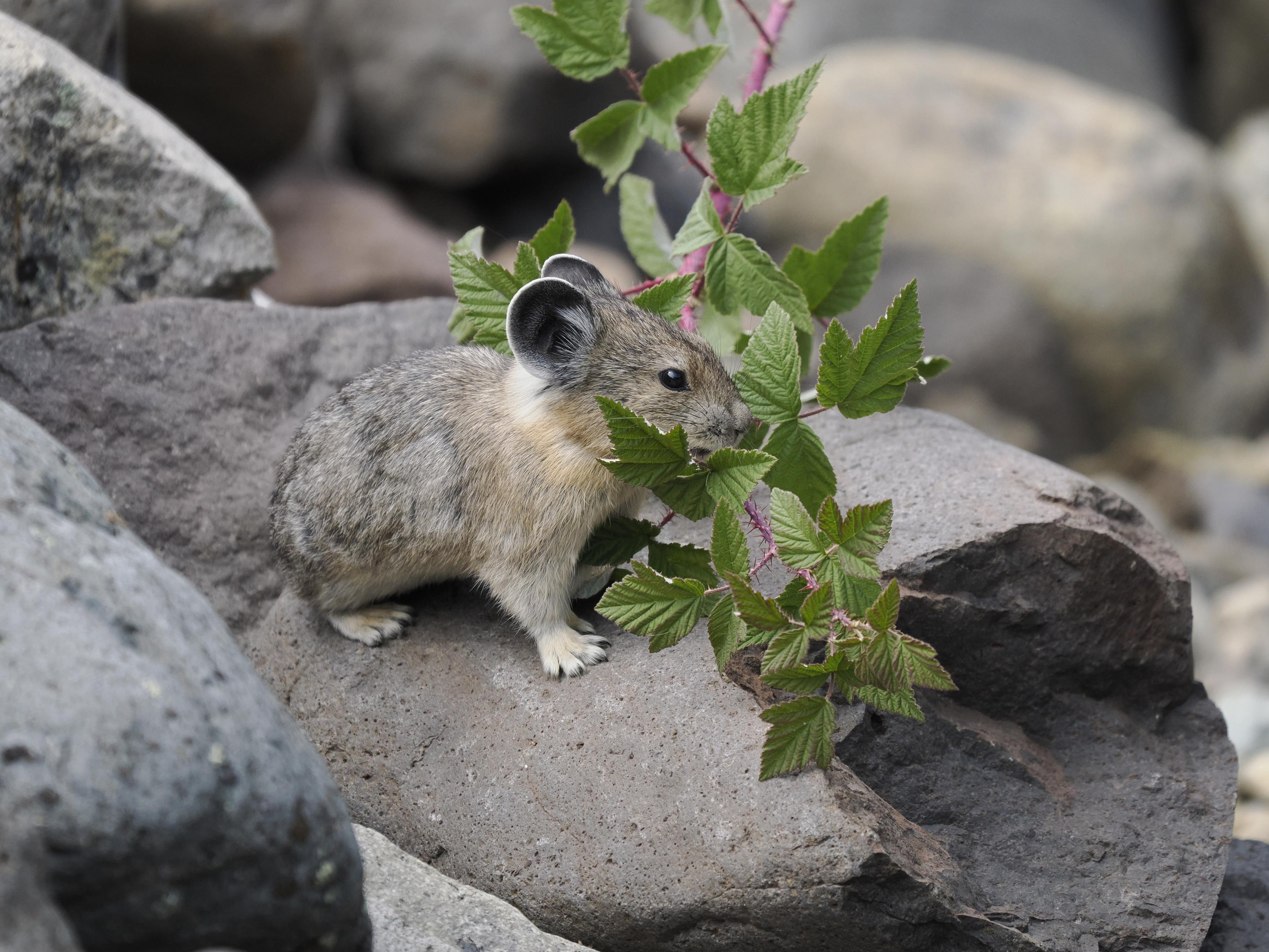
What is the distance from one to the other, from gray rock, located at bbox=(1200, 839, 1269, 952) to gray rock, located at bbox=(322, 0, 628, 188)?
12901mm

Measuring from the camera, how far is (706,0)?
705 centimetres

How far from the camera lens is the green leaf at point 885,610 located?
4.23 metres

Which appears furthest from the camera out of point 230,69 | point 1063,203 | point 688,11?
point 1063,203

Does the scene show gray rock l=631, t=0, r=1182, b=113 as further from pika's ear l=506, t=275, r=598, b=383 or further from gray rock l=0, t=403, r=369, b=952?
gray rock l=0, t=403, r=369, b=952

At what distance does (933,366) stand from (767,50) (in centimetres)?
215

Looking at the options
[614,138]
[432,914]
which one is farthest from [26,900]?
[614,138]

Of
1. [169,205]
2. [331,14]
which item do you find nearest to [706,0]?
[169,205]

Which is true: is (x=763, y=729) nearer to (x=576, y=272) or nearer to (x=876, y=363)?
(x=876, y=363)

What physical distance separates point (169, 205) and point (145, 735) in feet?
16.7

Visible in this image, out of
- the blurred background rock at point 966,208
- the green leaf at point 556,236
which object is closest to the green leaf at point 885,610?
the green leaf at point 556,236

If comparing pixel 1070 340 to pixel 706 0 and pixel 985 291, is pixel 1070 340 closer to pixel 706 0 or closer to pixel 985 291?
pixel 985 291

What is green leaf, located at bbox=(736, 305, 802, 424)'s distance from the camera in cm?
502

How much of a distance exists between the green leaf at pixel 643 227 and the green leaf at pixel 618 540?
2069 millimetres

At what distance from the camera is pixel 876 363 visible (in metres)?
4.90
